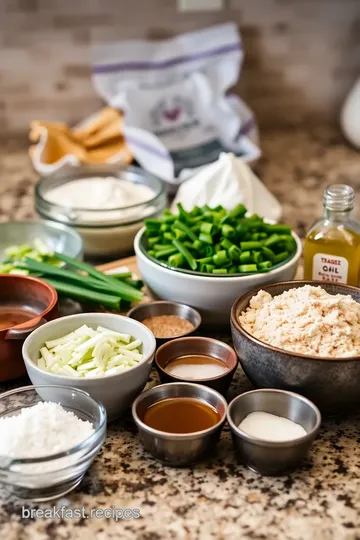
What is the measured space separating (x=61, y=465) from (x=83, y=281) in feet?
1.78

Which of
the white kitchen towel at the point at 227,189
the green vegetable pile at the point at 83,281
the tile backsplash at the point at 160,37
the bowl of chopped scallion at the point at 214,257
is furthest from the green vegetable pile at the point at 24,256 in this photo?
the tile backsplash at the point at 160,37

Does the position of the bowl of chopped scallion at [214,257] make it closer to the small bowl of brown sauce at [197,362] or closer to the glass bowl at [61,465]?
the small bowl of brown sauce at [197,362]

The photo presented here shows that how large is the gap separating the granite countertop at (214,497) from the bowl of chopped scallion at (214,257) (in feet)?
0.69

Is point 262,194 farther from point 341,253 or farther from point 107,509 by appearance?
point 107,509

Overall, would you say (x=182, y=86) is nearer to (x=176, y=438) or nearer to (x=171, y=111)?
(x=171, y=111)

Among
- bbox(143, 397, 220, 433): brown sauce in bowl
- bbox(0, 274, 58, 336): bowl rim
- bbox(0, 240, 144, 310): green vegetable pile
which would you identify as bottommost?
bbox(0, 240, 144, 310): green vegetable pile

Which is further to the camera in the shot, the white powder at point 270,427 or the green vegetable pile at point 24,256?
the green vegetable pile at point 24,256

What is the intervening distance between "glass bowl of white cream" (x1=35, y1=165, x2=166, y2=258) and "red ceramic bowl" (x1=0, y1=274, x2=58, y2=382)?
39cm

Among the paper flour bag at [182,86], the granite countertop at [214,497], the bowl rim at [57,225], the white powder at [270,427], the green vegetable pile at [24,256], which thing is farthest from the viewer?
the paper flour bag at [182,86]

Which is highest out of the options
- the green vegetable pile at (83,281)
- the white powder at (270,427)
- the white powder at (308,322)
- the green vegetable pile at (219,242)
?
the white powder at (308,322)

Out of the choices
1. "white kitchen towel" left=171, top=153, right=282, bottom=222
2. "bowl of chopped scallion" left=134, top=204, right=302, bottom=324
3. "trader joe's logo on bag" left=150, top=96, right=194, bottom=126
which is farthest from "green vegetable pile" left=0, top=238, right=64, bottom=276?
"trader joe's logo on bag" left=150, top=96, right=194, bottom=126

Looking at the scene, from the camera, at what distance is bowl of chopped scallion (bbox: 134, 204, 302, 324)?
56.1 inches

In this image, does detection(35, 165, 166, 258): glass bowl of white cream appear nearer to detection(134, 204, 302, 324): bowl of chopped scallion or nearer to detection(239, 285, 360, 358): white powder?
detection(134, 204, 302, 324): bowl of chopped scallion

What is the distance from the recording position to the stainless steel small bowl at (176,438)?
3.59 ft
